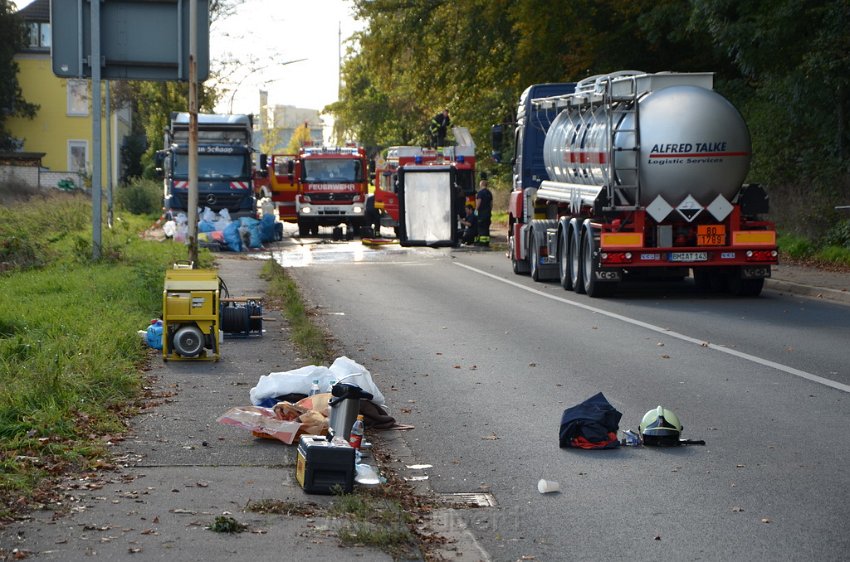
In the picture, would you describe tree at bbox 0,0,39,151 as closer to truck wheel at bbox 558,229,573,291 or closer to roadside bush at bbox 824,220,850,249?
truck wheel at bbox 558,229,573,291

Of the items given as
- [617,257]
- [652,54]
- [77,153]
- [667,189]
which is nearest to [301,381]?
[617,257]

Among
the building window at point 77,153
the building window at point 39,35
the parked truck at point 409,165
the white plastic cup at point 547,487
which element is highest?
the building window at point 39,35

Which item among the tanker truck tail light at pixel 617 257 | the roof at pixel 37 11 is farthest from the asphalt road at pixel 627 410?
the roof at pixel 37 11

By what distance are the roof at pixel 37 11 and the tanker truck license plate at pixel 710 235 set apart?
5545 cm

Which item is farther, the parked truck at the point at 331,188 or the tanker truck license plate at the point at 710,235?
the parked truck at the point at 331,188

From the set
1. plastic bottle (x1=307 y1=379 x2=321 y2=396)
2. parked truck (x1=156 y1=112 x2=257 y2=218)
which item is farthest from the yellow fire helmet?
parked truck (x1=156 y1=112 x2=257 y2=218)

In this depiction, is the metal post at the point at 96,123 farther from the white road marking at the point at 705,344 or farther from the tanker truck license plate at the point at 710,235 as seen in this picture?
the tanker truck license plate at the point at 710,235

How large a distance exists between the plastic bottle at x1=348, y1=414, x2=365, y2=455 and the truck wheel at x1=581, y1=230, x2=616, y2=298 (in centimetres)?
1222

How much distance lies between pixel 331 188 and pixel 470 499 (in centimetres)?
3553

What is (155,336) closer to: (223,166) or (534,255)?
(534,255)

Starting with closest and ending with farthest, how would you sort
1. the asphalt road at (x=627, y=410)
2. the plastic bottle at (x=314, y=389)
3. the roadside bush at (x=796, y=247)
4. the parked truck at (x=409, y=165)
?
the asphalt road at (x=627, y=410) → the plastic bottle at (x=314, y=389) → the roadside bush at (x=796, y=247) → the parked truck at (x=409, y=165)

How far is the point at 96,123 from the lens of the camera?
19.6 m

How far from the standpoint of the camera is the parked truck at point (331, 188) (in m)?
42.4

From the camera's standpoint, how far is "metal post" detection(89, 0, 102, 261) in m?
18.4
